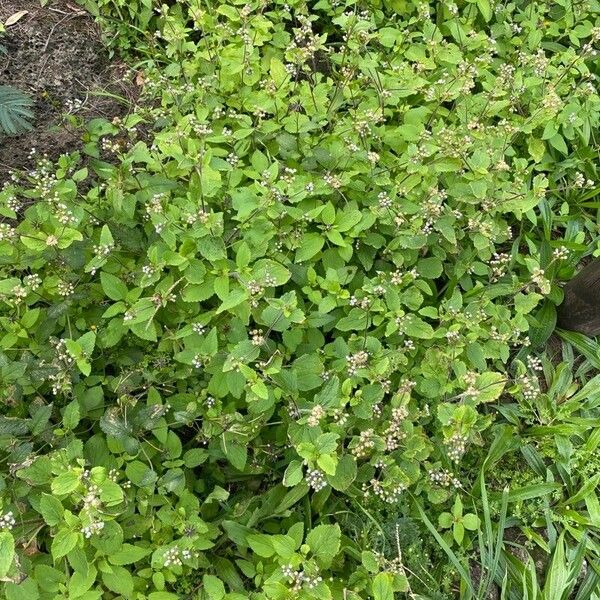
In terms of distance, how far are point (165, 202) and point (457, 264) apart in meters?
1.62

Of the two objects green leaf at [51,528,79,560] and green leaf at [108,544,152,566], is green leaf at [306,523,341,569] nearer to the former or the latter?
green leaf at [108,544,152,566]

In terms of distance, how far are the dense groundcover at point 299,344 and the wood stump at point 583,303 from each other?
0.26ft

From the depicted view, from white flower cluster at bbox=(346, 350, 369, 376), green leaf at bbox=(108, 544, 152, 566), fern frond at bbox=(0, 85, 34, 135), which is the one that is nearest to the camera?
green leaf at bbox=(108, 544, 152, 566)

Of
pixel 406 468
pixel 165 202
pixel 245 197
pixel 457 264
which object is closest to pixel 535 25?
pixel 457 264

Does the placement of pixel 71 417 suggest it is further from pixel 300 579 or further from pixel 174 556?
pixel 300 579

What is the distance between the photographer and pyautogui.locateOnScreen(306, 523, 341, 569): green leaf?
2.30 metres

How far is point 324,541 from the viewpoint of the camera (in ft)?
7.58

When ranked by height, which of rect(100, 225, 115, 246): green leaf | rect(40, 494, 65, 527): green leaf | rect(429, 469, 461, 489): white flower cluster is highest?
rect(100, 225, 115, 246): green leaf

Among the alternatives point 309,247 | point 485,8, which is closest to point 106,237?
point 309,247

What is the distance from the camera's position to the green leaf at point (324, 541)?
230 centimetres

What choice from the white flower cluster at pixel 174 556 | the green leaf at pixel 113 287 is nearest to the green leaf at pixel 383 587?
the white flower cluster at pixel 174 556

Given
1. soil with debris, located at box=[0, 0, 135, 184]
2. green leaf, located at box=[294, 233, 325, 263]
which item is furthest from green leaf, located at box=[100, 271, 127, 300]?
soil with debris, located at box=[0, 0, 135, 184]

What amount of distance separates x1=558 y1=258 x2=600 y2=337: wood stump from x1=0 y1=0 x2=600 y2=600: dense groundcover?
8 centimetres

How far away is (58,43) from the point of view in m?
4.07
